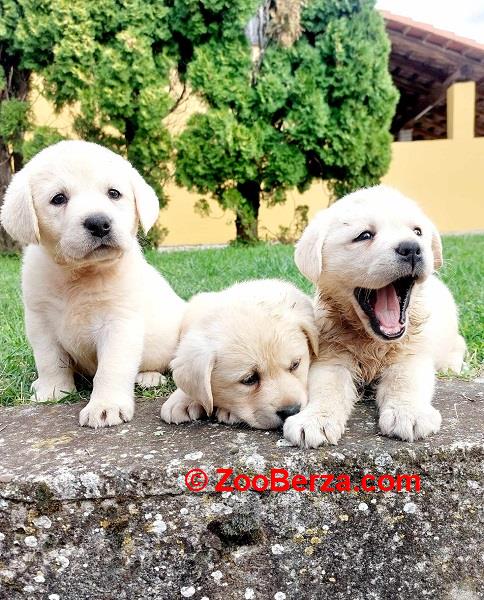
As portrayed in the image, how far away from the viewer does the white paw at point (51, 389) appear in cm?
328

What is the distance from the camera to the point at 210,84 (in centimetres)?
1139

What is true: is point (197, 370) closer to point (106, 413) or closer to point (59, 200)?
point (106, 413)

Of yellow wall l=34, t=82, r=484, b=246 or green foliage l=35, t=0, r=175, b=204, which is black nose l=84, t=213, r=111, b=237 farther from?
yellow wall l=34, t=82, r=484, b=246

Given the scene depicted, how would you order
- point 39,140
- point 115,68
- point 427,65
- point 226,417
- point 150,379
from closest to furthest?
1. point 226,417
2. point 150,379
3. point 115,68
4. point 39,140
5. point 427,65

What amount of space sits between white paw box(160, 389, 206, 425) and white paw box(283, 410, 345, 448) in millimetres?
470

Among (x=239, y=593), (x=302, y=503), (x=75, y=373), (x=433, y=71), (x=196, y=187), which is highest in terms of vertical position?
(x=433, y=71)

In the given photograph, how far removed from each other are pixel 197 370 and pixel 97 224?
0.84 metres

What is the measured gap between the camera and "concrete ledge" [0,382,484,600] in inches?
88.8

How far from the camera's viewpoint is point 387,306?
3.01 meters

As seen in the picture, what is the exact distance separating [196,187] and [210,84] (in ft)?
6.10

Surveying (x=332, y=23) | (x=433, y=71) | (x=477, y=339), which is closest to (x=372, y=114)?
(x=332, y=23)

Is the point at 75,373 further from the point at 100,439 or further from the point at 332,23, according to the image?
the point at 332,23

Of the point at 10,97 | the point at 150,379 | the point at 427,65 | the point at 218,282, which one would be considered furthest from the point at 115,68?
the point at 427,65

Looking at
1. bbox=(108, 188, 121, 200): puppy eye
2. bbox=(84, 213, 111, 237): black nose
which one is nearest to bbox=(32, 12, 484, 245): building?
bbox=(108, 188, 121, 200): puppy eye
